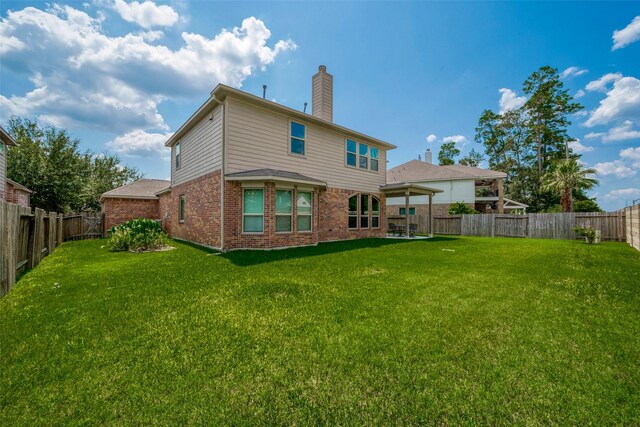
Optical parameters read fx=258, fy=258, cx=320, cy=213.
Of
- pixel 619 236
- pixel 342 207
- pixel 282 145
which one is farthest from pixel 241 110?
pixel 619 236

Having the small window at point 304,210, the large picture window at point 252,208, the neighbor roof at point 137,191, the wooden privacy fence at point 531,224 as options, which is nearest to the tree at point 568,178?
Result: the wooden privacy fence at point 531,224

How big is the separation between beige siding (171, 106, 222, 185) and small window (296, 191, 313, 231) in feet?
11.2

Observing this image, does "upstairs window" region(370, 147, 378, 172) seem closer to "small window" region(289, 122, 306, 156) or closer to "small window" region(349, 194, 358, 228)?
"small window" region(349, 194, 358, 228)

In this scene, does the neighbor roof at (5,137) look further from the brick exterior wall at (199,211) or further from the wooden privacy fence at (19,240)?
the brick exterior wall at (199,211)

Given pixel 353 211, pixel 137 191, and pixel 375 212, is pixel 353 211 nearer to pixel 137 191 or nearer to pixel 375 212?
pixel 375 212

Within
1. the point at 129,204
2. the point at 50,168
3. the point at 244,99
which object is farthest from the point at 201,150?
the point at 50,168

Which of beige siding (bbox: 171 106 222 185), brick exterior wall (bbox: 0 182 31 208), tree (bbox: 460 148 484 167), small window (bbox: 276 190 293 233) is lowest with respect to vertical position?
small window (bbox: 276 190 293 233)

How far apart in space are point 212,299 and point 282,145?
805cm

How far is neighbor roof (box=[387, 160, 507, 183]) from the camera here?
2441cm

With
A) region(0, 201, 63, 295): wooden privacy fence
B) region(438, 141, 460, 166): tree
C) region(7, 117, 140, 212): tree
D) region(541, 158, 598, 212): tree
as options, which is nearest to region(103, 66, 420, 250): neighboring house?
region(0, 201, 63, 295): wooden privacy fence

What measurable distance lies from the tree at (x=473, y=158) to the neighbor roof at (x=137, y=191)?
4114 centimetres

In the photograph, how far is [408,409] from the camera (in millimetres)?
2152

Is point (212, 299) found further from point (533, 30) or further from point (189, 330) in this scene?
point (533, 30)

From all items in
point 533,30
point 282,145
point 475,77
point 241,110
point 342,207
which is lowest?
point 342,207
